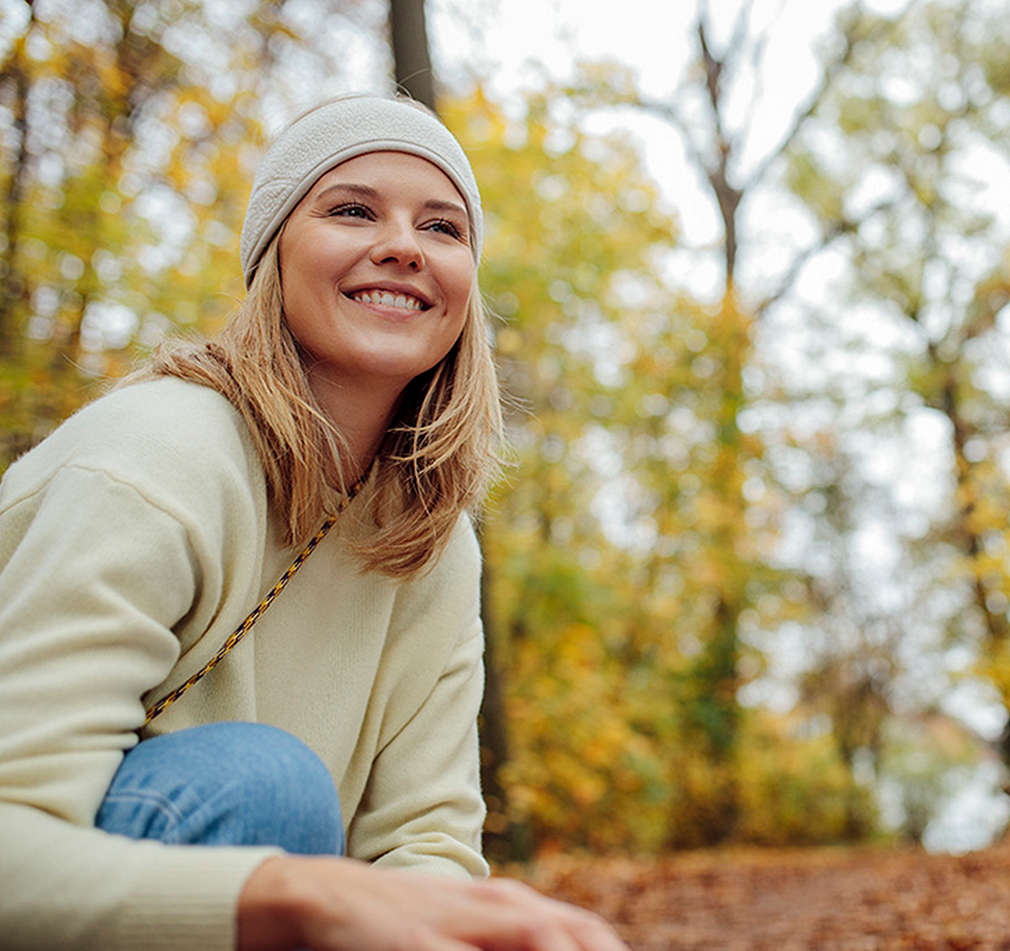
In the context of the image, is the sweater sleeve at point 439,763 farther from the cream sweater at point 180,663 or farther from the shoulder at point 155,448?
the shoulder at point 155,448

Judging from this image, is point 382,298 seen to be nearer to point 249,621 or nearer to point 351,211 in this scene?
point 351,211

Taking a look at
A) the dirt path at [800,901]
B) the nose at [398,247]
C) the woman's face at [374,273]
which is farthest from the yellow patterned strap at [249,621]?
the dirt path at [800,901]

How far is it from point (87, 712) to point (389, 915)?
39cm

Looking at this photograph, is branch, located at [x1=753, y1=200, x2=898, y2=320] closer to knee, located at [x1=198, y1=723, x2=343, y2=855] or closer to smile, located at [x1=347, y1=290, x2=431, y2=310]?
smile, located at [x1=347, y1=290, x2=431, y2=310]

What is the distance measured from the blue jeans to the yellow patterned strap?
0.10 metres

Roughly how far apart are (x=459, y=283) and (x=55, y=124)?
15.2ft

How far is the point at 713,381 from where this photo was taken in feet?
34.6

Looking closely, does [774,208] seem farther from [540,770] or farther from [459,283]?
[459,283]

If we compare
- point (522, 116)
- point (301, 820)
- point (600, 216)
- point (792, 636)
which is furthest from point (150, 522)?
point (792, 636)

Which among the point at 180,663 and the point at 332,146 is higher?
the point at 332,146

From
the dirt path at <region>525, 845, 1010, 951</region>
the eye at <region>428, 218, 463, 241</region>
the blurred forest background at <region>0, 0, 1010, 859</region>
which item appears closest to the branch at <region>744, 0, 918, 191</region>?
the blurred forest background at <region>0, 0, 1010, 859</region>

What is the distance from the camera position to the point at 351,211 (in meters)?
1.61

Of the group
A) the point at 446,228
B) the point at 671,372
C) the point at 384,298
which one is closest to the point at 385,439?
the point at 384,298

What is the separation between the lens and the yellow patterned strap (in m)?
1.30
